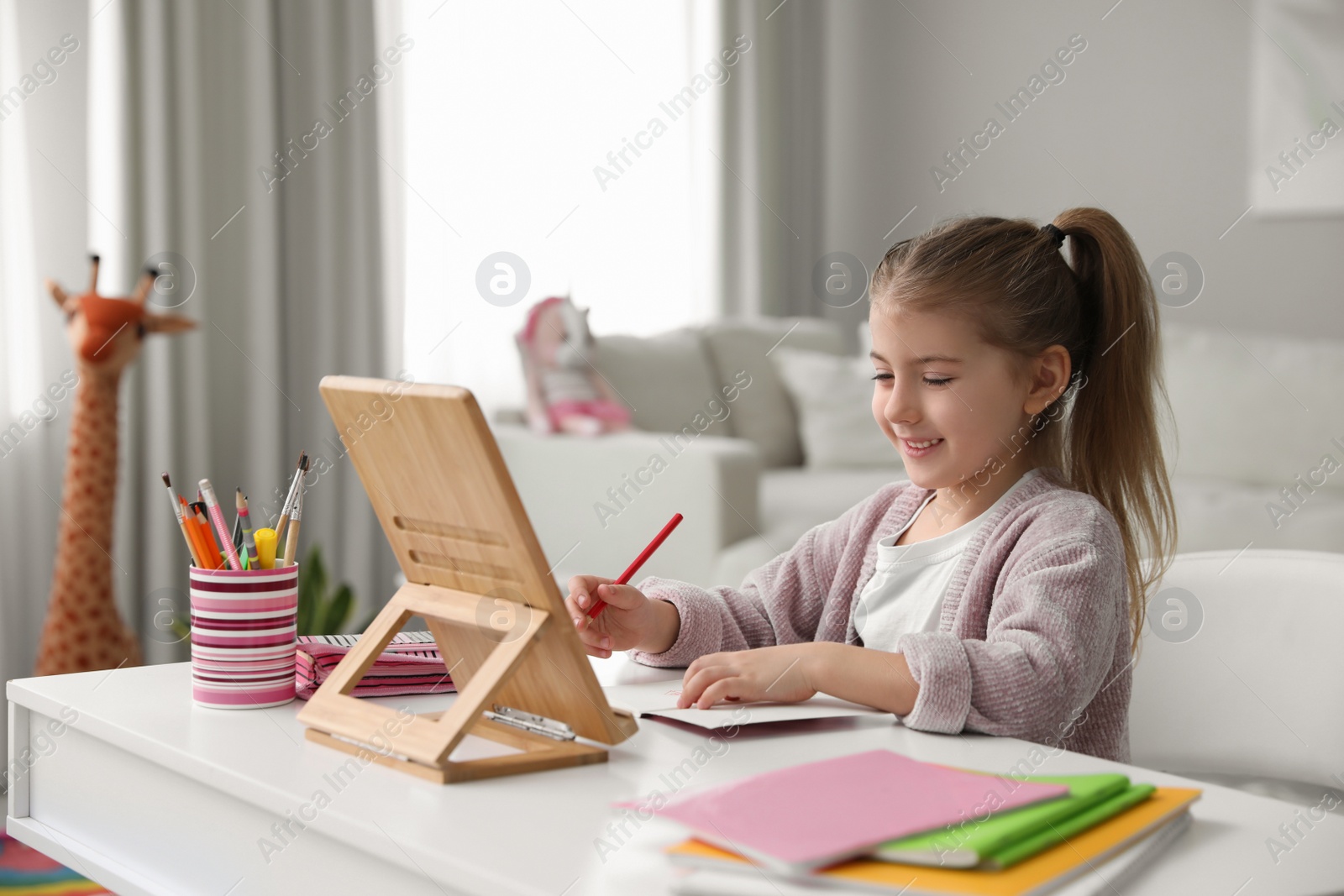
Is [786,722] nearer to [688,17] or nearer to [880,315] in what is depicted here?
[880,315]

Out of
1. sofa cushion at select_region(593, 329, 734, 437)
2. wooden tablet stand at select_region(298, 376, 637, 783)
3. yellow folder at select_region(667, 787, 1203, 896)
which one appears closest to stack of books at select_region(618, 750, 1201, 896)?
yellow folder at select_region(667, 787, 1203, 896)

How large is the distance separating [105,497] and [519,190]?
1529 mm

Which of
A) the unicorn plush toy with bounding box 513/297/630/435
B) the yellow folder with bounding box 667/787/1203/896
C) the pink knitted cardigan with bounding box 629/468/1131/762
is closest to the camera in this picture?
the yellow folder with bounding box 667/787/1203/896

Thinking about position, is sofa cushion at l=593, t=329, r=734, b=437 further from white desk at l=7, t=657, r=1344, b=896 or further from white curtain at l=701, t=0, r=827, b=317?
white desk at l=7, t=657, r=1344, b=896

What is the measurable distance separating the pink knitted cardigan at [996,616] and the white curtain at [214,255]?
6.41ft

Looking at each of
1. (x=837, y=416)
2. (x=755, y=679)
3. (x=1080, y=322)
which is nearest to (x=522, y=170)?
(x=837, y=416)

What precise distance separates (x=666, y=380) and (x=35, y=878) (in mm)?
1901

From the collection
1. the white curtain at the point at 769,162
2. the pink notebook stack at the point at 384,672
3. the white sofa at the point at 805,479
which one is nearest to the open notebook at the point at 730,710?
the pink notebook stack at the point at 384,672

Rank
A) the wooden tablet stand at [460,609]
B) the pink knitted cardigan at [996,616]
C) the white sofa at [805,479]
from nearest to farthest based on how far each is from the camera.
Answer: the wooden tablet stand at [460,609] → the pink knitted cardigan at [996,616] → the white sofa at [805,479]

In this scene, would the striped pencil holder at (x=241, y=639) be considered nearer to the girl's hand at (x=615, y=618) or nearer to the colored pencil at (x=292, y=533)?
the colored pencil at (x=292, y=533)

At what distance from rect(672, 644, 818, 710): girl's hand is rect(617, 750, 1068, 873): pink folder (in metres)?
0.20

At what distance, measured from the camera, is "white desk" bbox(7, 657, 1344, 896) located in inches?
23.5

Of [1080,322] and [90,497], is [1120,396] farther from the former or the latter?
[90,497]

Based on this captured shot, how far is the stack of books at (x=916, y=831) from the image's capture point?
1.80ft
